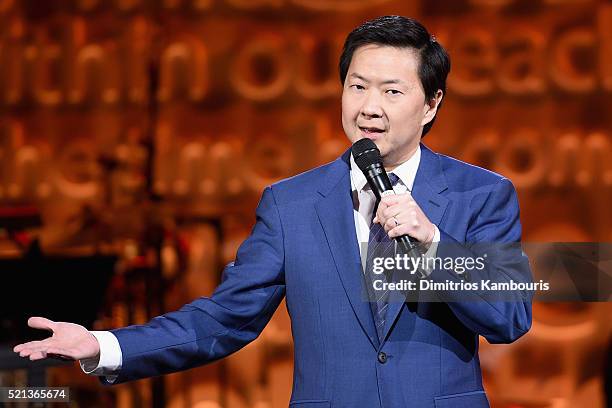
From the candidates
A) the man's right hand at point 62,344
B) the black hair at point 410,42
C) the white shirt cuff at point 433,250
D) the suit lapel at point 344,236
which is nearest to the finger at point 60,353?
the man's right hand at point 62,344

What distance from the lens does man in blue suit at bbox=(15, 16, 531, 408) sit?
133cm

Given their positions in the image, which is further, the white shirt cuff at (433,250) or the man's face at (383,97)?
the man's face at (383,97)

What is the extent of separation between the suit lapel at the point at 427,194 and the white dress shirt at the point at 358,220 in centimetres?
1

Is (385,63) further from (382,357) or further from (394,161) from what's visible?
(382,357)

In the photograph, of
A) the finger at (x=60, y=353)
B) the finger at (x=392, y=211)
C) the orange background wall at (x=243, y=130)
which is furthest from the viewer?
the orange background wall at (x=243, y=130)

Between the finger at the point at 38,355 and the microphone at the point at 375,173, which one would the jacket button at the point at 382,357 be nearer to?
the microphone at the point at 375,173

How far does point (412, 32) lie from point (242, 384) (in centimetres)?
244

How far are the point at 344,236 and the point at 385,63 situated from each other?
276 millimetres

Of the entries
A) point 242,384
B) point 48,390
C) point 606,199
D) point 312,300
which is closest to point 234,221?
point 242,384

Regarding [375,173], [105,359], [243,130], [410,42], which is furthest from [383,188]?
[243,130]

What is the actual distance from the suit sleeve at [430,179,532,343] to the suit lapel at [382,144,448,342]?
0.06 metres

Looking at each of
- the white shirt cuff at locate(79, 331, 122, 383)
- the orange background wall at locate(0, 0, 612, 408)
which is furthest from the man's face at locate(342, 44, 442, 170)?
the orange background wall at locate(0, 0, 612, 408)

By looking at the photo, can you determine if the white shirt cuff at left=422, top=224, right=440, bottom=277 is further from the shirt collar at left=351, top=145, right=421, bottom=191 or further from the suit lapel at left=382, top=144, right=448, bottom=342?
the shirt collar at left=351, top=145, right=421, bottom=191

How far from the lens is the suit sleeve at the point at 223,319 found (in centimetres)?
140
